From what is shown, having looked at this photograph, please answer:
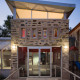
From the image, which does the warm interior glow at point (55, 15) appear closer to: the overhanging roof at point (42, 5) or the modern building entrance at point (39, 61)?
the overhanging roof at point (42, 5)

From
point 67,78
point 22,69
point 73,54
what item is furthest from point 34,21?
point 73,54

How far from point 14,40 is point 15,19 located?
5.52 ft

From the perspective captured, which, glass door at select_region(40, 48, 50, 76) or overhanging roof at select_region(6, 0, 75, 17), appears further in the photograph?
glass door at select_region(40, 48, 50, 76)

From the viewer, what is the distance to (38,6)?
6.38 m

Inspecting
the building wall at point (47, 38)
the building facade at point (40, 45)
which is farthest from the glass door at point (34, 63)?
the building wall at point (47, 38)

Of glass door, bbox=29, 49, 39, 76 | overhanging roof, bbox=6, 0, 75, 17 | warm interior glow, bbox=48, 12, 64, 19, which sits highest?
overhanging roof, bbox=6, 0, 75, 17

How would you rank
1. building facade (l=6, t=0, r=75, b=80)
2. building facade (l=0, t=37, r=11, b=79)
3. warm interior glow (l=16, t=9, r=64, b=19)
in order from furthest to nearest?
building facade (l=0, t=37, r=11, b=79), warm interior glow (l=16, t=9, r=64, b=19), building facade (l=6, t=0, r=75, b=80)

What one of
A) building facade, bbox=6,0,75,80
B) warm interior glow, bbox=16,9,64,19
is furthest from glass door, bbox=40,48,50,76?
warm interior glow, bbox=16,9,64,19

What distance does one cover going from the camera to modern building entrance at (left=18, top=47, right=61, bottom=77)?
6.37m

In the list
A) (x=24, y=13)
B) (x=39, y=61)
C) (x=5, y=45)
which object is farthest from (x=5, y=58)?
(x=24, y=13)

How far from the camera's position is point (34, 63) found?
639cm

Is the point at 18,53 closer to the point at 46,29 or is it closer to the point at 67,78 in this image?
the point at 46,29

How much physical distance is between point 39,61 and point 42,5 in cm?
439

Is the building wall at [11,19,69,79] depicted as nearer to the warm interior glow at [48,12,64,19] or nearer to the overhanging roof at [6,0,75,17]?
the warm interior glow at [48,12,64,19]
